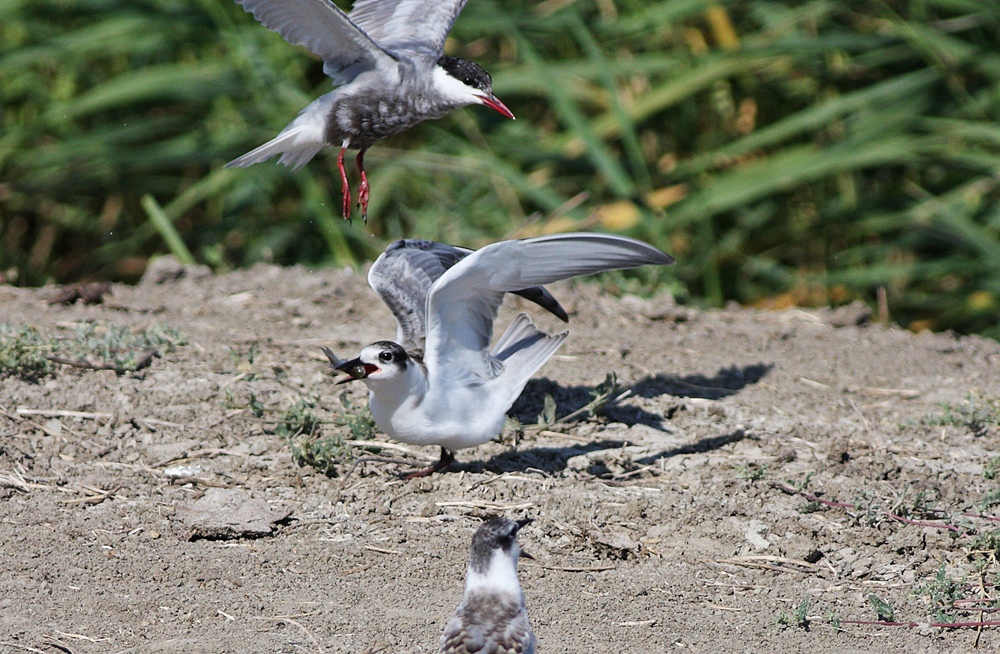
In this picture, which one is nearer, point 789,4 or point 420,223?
point 420,223

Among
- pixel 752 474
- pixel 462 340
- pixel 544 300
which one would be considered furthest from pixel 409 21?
pixel 752 474

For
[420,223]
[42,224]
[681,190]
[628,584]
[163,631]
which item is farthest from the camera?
[42,224]

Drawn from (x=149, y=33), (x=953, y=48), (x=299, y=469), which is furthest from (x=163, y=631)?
(x=953, y=48)

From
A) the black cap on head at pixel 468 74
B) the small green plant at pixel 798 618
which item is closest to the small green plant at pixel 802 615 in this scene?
the small green plant at pixel 798 618

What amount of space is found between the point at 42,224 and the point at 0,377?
308cm

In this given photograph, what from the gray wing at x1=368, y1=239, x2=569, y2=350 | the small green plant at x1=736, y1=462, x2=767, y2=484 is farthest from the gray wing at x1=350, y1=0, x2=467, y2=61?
the small green plant at x1=736, y1=462, x2=767, y2=484

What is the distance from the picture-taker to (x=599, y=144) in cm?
582

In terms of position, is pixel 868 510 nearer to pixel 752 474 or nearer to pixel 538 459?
pixel 752 474

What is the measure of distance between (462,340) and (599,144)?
2.37m

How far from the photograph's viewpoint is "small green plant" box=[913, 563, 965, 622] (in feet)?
9.98

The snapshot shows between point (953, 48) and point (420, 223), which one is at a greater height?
point (953, 48)

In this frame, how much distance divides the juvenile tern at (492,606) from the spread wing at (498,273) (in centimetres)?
77

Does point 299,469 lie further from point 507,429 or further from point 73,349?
point 73,349

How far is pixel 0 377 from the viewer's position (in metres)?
3.98
